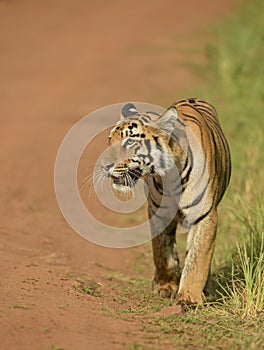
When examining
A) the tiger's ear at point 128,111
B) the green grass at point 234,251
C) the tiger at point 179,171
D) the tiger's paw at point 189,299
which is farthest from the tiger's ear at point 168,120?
the tiger's paw at point 189,299

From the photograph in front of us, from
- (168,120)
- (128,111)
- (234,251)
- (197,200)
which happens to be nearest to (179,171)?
(197,200)

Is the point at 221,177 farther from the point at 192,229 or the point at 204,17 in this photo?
the point at 204,17

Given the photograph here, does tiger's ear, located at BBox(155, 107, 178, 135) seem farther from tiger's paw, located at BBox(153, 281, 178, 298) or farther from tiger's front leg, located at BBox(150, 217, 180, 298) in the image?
tiger's paw, located at BBox(153, 281, 178, 298)

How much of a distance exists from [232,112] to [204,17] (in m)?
7.84

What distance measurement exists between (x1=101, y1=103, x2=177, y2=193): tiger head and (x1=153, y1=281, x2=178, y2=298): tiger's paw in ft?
2.85

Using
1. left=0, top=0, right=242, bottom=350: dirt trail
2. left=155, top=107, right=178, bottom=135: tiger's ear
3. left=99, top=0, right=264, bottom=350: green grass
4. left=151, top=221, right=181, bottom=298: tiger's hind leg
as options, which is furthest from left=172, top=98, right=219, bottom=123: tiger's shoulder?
left=0, top=0, right=242, bottom=350: dirt trail

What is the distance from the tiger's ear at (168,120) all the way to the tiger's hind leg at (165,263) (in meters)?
0.79

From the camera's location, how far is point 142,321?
4465 mm

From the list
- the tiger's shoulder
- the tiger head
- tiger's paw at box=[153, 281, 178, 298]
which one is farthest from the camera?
tiger's paw at box=[153, 281, 178, 298]

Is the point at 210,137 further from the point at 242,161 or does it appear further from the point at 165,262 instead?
the point at 242,161

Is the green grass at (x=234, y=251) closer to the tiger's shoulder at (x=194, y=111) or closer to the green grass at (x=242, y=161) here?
the green grass at (x=242, y=161)

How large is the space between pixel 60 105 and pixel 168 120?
17.7ft

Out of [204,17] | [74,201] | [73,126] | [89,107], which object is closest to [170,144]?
[74,201]

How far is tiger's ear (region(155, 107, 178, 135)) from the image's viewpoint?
4.88 meters
